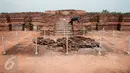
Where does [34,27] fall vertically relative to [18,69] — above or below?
above

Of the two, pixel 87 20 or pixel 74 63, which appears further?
pixel 87 20

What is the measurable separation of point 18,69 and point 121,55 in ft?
15.0

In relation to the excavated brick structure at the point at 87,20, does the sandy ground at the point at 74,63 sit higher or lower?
lower

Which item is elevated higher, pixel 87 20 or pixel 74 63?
pixel 87 20

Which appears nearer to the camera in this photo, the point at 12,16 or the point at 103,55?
the point at 103,55

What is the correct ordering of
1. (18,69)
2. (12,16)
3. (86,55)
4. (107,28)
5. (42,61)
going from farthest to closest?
1. (12,16)
2. (107,28)
3. (86,55)
4. (42,61)
5. (18,69)

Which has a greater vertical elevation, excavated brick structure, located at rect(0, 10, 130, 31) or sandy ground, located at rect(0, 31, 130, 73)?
excavated brick structure, located at rect(0, 10, 130, 31)

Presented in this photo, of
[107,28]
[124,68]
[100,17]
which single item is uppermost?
[100,17]

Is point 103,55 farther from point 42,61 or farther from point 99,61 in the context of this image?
point 42,61

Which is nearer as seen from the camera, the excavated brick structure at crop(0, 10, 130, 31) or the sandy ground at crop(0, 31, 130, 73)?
the sandy ground at crop(0, 31, 130, 73)

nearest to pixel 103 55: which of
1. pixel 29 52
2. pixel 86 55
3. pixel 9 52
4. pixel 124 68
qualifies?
pixel 86 55

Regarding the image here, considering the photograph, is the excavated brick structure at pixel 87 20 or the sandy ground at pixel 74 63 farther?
the excavated brick structure at pixel 87 20

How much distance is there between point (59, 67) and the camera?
5.53 metres

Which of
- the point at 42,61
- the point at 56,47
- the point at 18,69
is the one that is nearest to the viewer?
the point at 18,69
